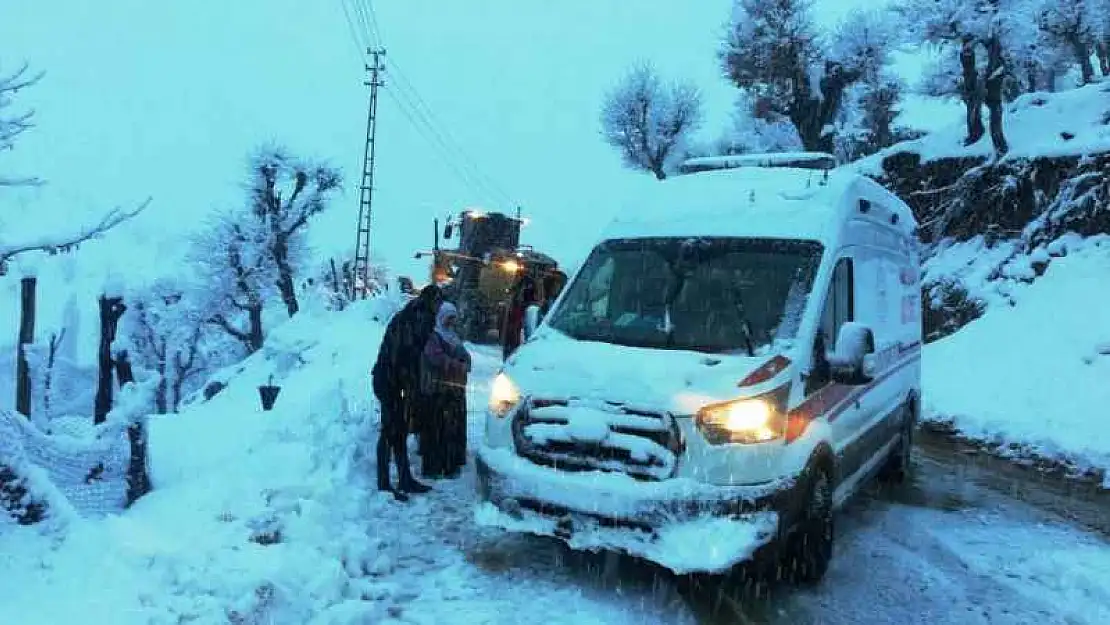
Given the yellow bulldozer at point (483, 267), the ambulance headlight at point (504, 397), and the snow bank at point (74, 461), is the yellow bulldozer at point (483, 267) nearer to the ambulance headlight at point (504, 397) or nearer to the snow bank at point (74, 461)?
the snow bank at point (74, 461)

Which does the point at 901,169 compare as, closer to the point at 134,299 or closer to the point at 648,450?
the point at 648,450

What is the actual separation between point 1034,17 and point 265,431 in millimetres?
21949

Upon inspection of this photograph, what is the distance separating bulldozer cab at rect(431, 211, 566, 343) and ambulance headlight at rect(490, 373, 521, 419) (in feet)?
62.1

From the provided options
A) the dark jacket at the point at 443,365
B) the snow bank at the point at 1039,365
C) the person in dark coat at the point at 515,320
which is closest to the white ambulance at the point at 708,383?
the dark jacket at the point at 443,365

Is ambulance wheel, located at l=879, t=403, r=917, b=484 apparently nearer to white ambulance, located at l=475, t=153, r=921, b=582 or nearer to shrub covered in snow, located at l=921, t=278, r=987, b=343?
white ambulance, located at l=475, t=153, r=921, b=582

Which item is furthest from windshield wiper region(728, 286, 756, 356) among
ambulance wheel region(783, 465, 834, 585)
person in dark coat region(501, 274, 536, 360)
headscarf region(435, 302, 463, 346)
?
person in dark coat region(501, 274, 536, 360)

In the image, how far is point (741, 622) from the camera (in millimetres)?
4781

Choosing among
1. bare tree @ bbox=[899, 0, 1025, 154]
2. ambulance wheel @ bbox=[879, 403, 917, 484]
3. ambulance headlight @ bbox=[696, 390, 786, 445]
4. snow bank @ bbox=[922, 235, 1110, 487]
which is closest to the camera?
ambulance headlight @ bbox=[696, 390, 786, 445]

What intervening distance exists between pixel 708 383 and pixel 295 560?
248cm

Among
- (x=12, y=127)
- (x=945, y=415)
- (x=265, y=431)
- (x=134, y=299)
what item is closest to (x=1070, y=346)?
(x=945, y=415)

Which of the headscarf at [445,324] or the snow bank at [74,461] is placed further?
the headscarf at [445,324]

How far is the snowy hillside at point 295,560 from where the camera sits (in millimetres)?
4297

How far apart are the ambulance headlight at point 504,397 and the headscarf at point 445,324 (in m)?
2.54

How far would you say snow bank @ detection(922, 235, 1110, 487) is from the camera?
10.9 meters
